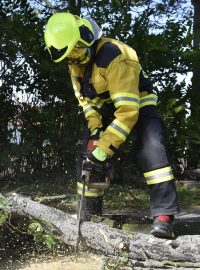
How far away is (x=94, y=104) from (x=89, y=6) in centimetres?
386

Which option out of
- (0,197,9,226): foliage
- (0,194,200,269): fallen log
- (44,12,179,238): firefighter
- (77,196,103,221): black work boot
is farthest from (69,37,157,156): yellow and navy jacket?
(0,197,9,226): foliage

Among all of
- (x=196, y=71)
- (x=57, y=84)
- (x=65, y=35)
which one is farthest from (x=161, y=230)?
(x=196, y=71)

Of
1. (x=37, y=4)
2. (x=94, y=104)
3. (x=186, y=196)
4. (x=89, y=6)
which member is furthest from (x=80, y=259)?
(x=37, y=4)

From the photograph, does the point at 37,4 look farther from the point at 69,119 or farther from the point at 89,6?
the point at 69,119

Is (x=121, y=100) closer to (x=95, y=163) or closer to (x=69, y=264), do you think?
(x=95, y=163)

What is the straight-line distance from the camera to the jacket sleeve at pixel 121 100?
3150mm

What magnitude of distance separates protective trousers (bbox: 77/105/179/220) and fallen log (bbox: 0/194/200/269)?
0.72 feet

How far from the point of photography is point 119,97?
10.3ft

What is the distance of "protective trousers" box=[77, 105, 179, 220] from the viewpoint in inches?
128

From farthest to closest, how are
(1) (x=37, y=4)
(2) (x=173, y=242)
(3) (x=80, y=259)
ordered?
(1) (x=37, y=4), (3) (x=80, y=259), (2) (x=173, y=242)

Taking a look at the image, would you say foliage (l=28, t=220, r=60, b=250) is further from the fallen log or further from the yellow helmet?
the yellow helmet

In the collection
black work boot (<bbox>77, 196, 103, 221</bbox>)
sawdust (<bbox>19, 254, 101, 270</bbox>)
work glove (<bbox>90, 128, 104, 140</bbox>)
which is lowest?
sawdust (<bbox>19, 254, 101, 270</bbox>)

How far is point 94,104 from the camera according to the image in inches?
145

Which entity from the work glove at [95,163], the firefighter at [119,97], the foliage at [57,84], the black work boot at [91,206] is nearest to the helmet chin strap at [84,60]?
the firefighter at [119,97]
